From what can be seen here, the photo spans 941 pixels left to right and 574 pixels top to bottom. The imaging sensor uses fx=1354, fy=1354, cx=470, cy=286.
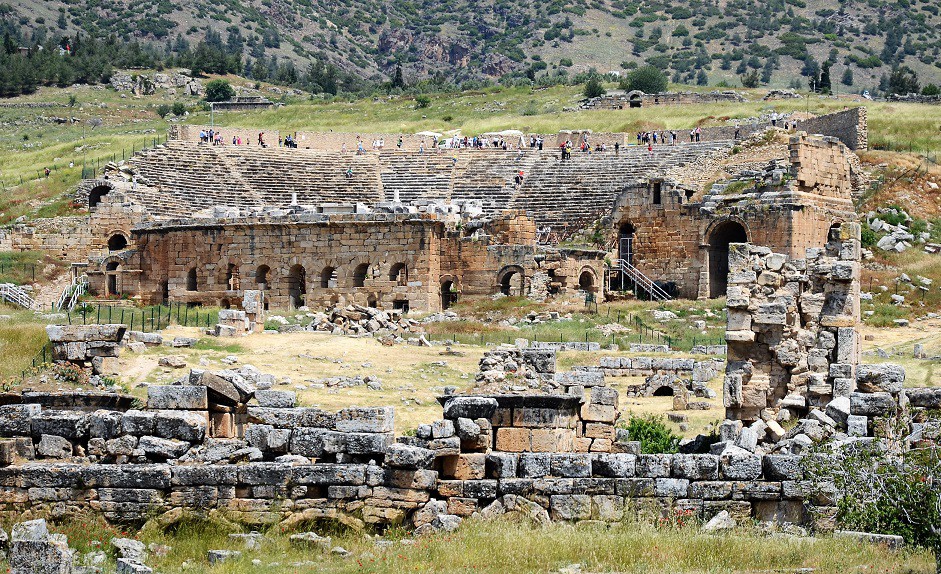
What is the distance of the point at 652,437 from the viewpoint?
69.3ft

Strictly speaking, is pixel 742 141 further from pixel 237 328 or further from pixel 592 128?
pixel 237 328

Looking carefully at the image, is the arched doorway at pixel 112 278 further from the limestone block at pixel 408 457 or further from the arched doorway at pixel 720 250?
the limestone block at pixel 408 457

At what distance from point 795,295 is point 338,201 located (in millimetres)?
34379

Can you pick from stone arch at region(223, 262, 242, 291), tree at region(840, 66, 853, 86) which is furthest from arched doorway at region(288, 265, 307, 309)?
tree at region(840, 66, 853, 86)

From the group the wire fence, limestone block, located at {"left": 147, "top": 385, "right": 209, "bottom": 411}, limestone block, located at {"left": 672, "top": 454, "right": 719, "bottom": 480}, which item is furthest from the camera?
the wire fence

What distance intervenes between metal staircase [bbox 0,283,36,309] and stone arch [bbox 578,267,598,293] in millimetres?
18064

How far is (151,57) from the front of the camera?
11438 cm

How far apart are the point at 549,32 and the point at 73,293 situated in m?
108

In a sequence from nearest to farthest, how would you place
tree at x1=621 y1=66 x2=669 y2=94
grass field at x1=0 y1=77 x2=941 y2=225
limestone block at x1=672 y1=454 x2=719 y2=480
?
limestone block at x1=672 y1=454 x2=719 y2=480
grass field at x1=0 y1=77 x2=941 y2=225
tree at x1=621 y1=66 x2=669 y2=94

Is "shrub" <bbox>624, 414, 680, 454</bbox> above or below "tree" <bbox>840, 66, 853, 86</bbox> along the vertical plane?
below

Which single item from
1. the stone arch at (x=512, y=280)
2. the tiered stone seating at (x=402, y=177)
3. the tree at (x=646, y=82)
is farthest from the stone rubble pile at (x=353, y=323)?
the tree at (x=646, y=82)

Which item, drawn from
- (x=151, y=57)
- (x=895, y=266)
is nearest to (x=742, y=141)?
(x=895, y=266)

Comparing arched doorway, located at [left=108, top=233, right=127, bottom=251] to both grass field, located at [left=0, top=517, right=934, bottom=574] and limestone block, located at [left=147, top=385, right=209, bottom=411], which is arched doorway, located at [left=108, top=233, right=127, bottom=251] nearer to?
limestone block, located at [left=147, top=385, right=209, bottom=411]

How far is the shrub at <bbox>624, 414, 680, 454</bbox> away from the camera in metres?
20.1
